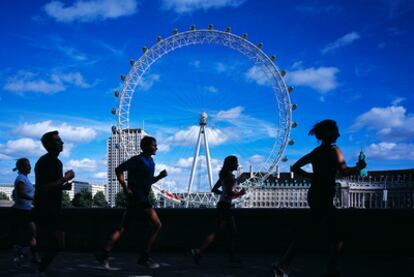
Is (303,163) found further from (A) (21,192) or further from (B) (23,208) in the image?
(B) (23,208)

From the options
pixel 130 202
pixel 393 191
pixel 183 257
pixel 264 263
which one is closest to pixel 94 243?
pixel 183 257

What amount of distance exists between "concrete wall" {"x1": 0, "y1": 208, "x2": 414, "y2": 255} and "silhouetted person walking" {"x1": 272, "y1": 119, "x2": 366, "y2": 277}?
2.95m

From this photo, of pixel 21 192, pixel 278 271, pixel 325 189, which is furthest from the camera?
pixel 21 192

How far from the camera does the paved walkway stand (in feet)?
19.7

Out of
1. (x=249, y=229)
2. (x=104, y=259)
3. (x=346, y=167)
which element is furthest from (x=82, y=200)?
(x=346, y=167)

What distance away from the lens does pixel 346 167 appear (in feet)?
16.9

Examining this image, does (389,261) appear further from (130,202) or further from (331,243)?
(130,202)

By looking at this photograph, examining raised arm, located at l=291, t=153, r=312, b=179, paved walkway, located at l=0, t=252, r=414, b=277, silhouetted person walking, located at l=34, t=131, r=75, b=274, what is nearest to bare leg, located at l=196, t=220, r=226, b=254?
paved walkway, located at l=0, t=252, r=414, b=277

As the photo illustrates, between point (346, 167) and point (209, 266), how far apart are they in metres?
2.58

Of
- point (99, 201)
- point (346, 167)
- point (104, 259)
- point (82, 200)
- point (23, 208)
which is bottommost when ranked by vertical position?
point (99, 201)

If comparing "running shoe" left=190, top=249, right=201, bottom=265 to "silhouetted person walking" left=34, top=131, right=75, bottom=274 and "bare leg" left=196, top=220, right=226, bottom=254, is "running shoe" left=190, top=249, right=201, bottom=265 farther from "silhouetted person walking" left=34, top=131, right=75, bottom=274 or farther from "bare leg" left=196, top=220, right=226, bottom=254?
Answer: "silhouetted person walking" left=34, top=131, right=75, bottom=274

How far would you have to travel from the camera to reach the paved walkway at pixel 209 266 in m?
6.02

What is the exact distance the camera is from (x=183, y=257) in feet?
25.6

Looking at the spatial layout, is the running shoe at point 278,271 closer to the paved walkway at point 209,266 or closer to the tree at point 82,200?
the paved walkway at point 209,266
